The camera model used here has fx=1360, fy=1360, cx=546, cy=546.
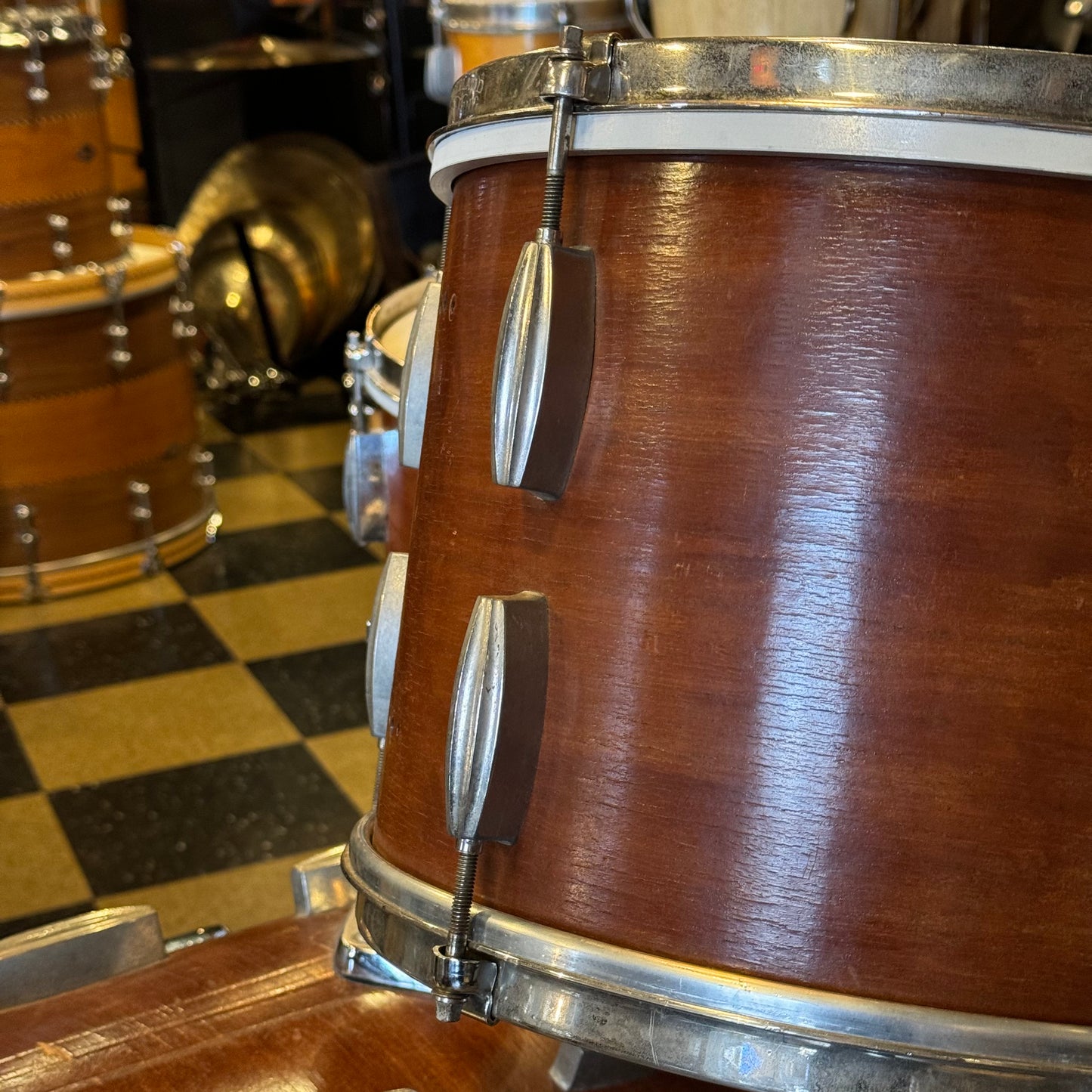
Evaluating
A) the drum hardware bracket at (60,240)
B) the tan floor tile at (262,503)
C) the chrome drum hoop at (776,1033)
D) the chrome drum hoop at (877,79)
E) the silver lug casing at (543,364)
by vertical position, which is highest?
the chrome drum hoop at (877,79)

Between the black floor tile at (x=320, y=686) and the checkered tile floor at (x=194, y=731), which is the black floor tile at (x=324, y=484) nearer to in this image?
the checkered tile floor at (x=194, y=731)

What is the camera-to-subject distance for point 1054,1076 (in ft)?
1.79

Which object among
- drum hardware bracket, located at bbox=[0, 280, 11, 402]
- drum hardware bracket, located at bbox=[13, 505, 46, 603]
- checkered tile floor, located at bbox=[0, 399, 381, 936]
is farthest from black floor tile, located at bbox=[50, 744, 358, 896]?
drum hardware bracket, located at bbox=[0, 280, 11, 402]

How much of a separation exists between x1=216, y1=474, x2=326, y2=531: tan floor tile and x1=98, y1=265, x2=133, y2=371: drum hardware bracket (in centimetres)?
48

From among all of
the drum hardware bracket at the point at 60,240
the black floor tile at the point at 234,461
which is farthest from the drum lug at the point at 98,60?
the black floor tile at the point at 234,461

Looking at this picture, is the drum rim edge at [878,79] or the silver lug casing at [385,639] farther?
the silver lug casing at [385,639]

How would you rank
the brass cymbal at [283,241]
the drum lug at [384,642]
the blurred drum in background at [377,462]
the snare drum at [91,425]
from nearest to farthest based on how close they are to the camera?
the drum lug at [384,642] < the blurred drum in background at [377,462] < the snare drum at [91,425] < the brass cymbal at [283,241]

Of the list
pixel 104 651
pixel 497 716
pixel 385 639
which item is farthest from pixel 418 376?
pixel 104 651

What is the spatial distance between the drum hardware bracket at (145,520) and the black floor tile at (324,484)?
1.33ft

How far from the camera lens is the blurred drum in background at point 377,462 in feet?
3.81

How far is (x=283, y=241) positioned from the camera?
3.45m

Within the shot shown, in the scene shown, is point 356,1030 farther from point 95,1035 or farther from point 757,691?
point 757,691

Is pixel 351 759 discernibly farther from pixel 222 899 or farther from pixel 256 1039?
pixel 256 1039

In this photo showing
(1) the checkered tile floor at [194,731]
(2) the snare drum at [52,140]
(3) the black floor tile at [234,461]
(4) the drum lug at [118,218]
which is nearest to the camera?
(1) the checkered tile floor at [194,731]
